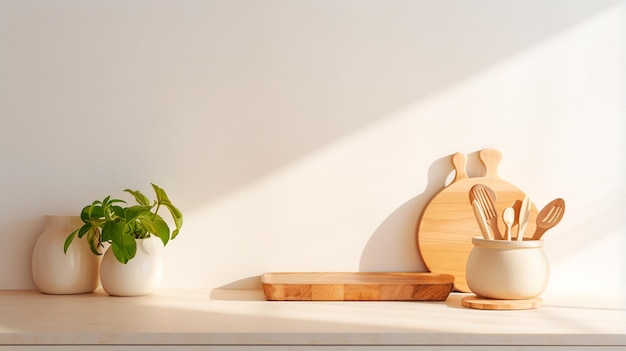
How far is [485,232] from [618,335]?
371 millimetres

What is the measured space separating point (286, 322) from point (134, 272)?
1.41 ft

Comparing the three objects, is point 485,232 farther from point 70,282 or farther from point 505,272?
point 70,282

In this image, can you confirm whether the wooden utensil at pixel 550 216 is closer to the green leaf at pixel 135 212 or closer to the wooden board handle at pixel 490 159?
the wooden board handle at pixel 490 159

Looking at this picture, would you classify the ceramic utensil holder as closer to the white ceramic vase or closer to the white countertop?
the white countertop

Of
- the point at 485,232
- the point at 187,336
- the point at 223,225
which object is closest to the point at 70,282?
the point at 223,225

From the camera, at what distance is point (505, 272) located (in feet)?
5.02

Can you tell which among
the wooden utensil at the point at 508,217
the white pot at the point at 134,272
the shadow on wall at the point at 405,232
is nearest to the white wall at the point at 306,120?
the shadow on wall at the point at 405,232

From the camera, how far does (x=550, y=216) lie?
1.62m

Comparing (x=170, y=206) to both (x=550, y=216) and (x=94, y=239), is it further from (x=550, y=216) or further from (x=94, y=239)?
(x=550, y=216)

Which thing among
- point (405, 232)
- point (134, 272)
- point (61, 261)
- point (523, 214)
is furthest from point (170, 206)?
point (523, 214)

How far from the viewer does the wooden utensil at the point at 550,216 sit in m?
1.61

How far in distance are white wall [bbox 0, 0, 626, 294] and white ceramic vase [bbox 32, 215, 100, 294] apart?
8 centimetres

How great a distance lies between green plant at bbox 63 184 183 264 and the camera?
5.24ft

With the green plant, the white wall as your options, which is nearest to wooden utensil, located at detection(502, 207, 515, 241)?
the white wall
